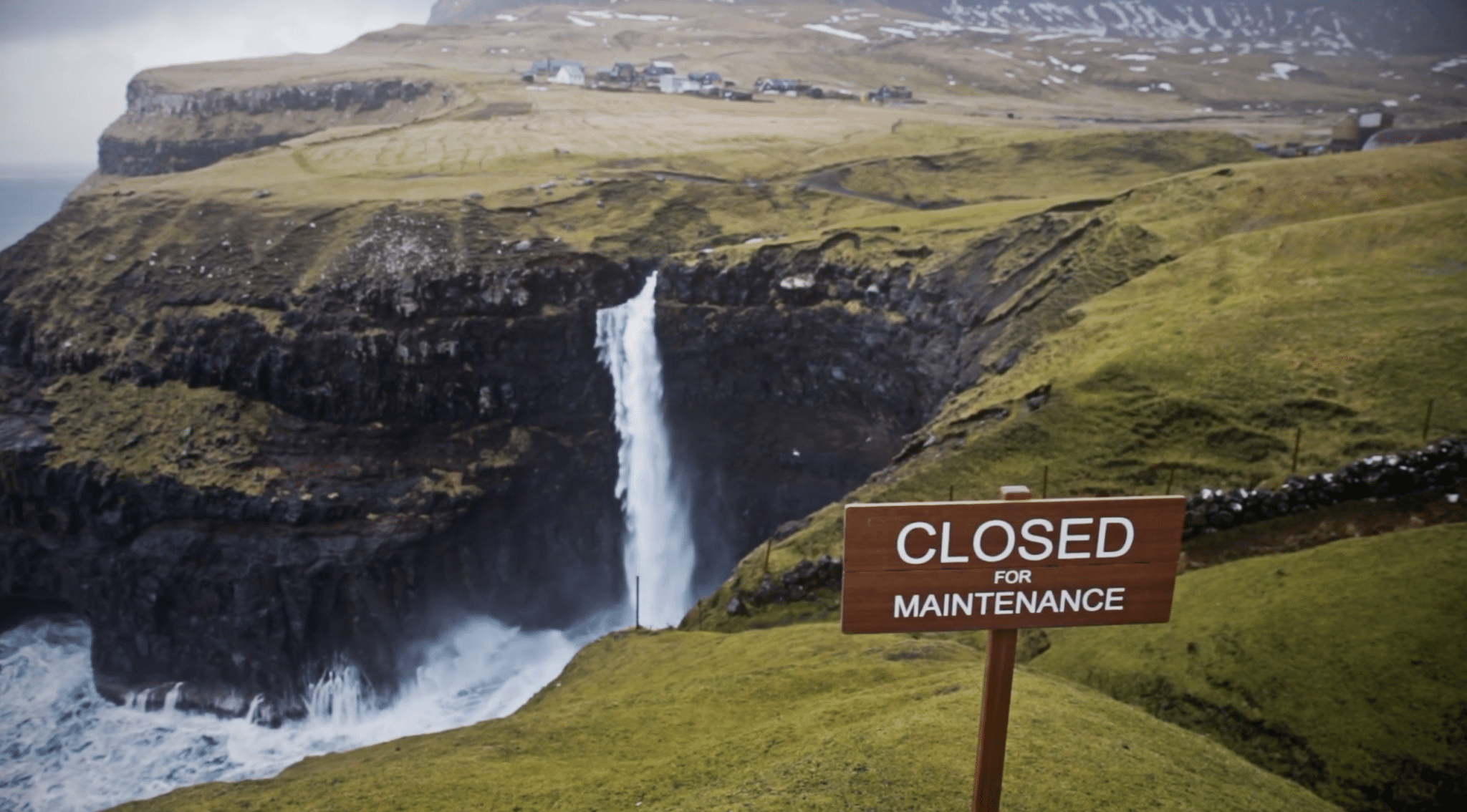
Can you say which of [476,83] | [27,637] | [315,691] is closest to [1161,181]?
[315,691]

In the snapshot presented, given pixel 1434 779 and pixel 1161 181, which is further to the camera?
pixel 1161 181

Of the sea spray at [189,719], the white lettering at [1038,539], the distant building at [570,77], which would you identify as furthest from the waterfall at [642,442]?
the distant building at [570,77]

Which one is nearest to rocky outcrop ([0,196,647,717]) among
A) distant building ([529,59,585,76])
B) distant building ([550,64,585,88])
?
distant building ([550,64,585,88])

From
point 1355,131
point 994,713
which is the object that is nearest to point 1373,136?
point 1355,131

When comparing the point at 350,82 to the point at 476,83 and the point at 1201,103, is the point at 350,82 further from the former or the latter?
the point at 1201,103

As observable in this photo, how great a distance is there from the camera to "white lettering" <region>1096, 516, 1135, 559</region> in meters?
10.7

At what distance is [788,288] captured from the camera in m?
63.4

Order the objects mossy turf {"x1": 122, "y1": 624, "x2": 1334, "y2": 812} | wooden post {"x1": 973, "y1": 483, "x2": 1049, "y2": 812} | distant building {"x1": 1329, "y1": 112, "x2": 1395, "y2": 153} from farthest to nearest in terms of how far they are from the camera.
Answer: distant building {"x1": 1329, "y1": 112, "x2": 1395, "y2": 153} < mossy turf {"x1": 122, "y1": 624, "x2": 1334, "y2": 812} < wooden post {"x1": 973, "y1": 483, "x2": 1049, "y2": 812}

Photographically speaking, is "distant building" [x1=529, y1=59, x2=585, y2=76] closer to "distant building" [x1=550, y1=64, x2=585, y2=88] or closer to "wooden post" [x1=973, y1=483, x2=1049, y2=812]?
"distant building" [x1=550, y1=64, x2=585, y2=88]

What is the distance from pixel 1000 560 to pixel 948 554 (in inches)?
23.3

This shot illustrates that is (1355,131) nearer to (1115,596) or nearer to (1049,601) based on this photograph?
(1115,596)

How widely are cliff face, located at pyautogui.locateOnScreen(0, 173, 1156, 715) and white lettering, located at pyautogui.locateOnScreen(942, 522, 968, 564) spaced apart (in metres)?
44.4

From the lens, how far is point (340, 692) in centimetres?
5978

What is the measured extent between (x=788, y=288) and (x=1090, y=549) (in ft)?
175
